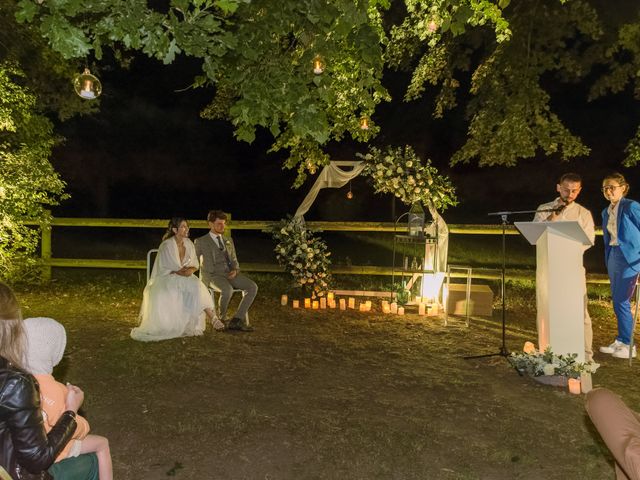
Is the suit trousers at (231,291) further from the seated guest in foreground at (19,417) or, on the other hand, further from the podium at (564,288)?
the seated guest in foreground at (19,417)

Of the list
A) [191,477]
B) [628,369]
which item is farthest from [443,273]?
[191,477]

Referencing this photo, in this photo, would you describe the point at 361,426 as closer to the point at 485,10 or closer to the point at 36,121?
the point at 485,10

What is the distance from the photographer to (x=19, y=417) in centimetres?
227

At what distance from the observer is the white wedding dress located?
700 centimetres

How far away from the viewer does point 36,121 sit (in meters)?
8.64

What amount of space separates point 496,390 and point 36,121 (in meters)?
7.21

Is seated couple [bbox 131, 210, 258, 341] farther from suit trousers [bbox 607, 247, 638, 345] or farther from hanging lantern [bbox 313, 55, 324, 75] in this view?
suit trousers [bbox 607, 247, 638, 345]

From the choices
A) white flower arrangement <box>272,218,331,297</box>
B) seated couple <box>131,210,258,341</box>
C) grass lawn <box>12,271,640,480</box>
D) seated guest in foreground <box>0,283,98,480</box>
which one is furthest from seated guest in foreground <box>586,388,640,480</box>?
white flower arrangement <box>272,218,331,297</box>

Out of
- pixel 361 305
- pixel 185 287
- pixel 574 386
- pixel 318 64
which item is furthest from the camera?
pixel 361 305

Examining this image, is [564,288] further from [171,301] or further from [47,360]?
[47,360]

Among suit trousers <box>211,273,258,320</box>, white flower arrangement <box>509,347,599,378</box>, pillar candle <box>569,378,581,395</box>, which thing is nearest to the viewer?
pillar candle <box>569,378,581,395</box>

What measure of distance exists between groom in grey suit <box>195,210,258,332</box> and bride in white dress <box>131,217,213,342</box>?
31cm

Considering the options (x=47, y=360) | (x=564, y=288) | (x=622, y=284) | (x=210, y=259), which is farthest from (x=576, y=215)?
(x=47, y=360)

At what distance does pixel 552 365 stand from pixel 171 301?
4178 millimetres
